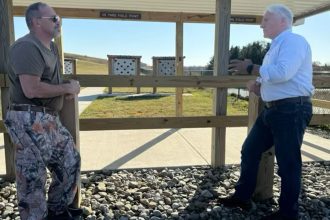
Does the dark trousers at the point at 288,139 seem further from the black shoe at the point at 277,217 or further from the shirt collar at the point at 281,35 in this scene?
the shirt collar at the point at 281,35

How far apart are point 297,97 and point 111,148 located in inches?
130

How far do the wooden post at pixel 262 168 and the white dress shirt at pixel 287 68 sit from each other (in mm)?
530

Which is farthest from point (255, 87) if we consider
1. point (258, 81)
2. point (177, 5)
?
point (177, 5)

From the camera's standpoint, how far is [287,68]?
94.5 inches

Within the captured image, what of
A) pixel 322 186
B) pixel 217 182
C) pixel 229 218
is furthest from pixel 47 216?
pixel 322 186

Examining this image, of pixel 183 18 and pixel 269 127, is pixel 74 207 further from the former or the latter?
A: pixel 183 18

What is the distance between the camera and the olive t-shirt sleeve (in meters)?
2.23

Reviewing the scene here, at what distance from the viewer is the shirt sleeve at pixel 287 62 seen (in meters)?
2.41

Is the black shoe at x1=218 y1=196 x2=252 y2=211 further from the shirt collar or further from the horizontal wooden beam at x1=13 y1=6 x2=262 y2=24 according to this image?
the horizontal wooden beam at x1=13 y1=6 x2=262 y2=24

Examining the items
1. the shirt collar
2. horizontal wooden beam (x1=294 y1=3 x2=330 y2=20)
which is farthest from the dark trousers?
horizontal wooden beam (x1=294 y1=3 x2=330 y2=20)

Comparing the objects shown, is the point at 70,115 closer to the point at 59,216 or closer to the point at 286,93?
the point at 59,216

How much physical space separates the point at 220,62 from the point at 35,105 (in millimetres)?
2371

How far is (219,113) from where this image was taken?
13.8 ft

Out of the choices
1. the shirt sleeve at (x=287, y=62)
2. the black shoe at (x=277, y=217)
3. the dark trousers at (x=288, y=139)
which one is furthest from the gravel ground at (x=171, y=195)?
the shirt sleeve at (x=287, y=62)
